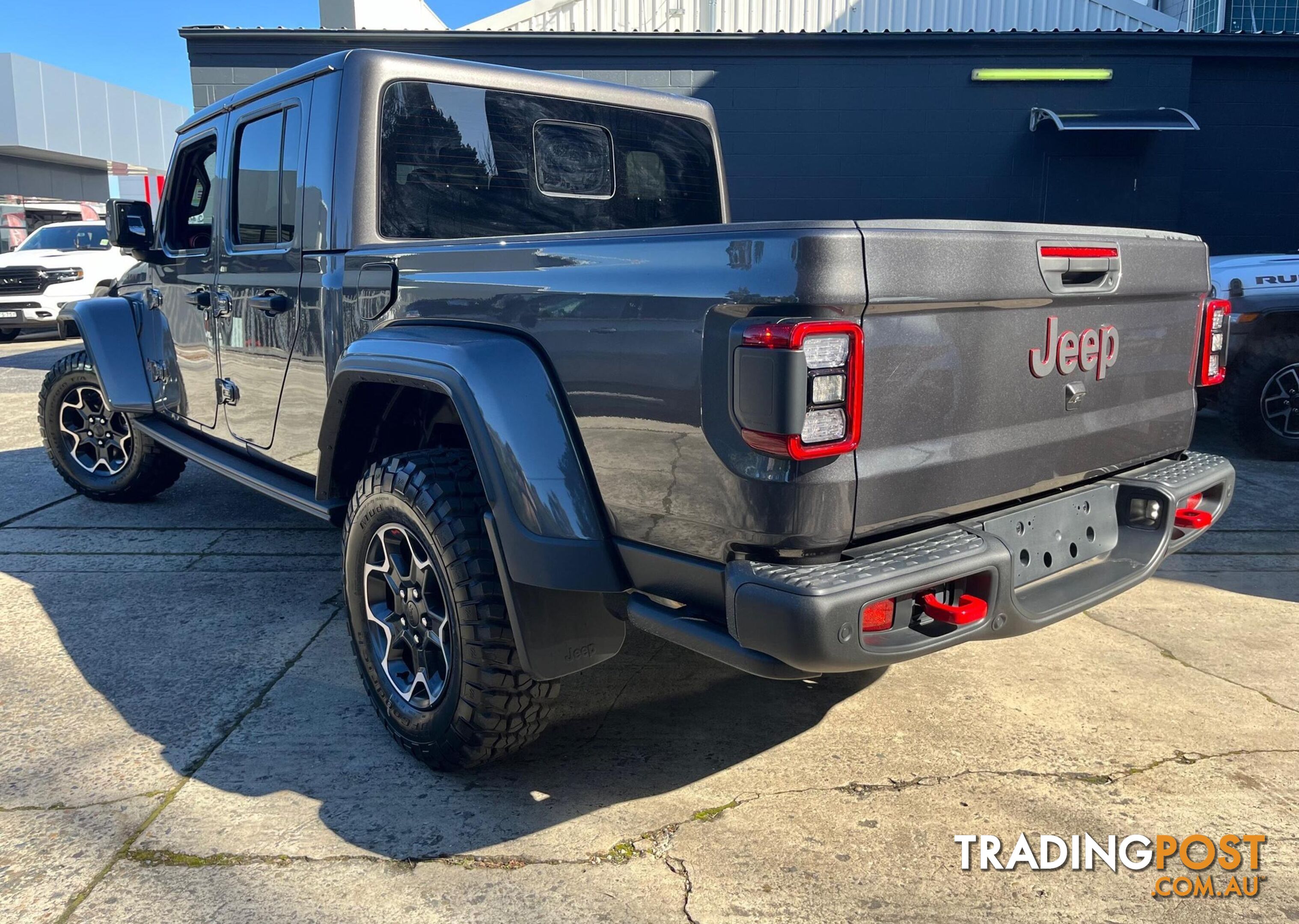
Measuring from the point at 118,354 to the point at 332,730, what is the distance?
2.82m

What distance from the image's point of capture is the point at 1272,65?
11.2 m

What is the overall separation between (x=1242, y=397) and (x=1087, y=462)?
15.4 ft

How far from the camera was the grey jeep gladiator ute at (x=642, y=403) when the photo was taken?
205 centimetres

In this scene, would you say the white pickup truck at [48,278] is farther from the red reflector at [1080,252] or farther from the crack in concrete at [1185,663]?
the red reflector at [1080,252]

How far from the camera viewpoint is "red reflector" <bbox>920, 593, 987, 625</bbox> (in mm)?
2178

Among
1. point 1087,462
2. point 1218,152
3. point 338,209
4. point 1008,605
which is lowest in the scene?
point 1008,605

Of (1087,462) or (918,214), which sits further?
(918,214)

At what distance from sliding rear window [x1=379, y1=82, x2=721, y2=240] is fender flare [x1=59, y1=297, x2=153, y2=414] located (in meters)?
2.37

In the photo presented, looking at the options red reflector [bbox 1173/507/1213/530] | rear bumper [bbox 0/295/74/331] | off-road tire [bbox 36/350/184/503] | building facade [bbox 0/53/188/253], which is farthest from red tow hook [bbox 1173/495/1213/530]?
building facade [bbox 0/53/188/253]

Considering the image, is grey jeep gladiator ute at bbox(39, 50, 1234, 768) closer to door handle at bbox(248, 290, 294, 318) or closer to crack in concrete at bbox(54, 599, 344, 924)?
door handle at bbox(248, 290, 294, 318)

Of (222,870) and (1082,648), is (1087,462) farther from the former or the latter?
(222,870)

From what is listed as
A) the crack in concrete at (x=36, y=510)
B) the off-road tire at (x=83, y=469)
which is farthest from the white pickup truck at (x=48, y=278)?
the off-road tire at (x=83, y=469)

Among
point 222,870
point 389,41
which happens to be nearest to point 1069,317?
point 222,870

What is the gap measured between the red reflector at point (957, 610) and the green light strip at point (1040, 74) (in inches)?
410
